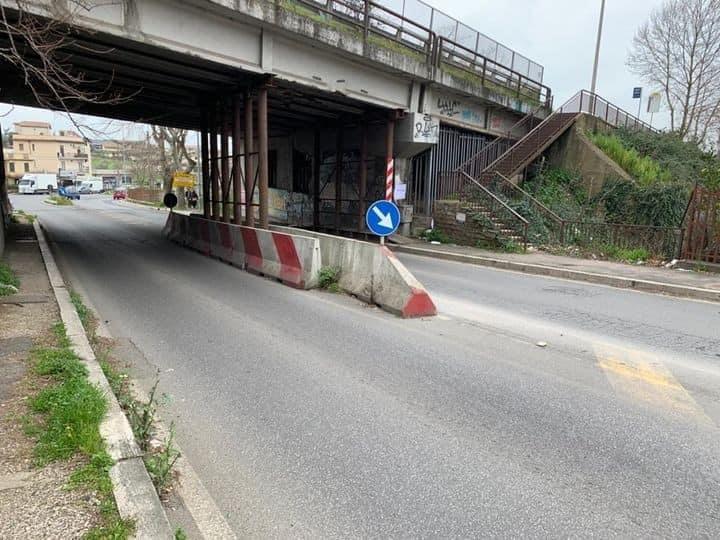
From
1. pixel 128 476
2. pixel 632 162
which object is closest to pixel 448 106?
pixel 632 162

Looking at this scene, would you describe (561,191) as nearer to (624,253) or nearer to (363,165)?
(624,253)

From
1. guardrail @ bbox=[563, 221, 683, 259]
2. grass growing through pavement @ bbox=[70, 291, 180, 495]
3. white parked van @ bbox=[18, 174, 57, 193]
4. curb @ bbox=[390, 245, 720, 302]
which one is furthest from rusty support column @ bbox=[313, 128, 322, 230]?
white parked van @ bbox=[18, 174, 57, 193]

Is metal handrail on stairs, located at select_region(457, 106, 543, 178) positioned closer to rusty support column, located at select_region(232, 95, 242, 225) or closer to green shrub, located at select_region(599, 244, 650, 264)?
green shrub, located at select_region(599, 244, 650, 264)

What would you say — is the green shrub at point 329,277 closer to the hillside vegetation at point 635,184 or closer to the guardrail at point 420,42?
the guardrail at point 420,42

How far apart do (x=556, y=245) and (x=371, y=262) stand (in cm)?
973

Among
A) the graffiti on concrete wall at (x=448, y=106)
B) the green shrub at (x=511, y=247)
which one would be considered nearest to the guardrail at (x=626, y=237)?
the green shrub at (x=511, y=247)

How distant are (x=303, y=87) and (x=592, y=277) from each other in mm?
9745

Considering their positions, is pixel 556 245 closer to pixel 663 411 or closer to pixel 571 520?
pixel 663 411

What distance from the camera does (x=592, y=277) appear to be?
11273 mm

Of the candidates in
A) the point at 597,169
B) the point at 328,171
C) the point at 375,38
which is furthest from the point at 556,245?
the point at 328,171

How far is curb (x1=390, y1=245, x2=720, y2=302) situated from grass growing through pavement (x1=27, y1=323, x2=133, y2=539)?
10365 millimetres

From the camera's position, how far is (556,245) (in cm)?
1592

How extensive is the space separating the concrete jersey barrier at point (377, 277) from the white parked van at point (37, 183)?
86.5m

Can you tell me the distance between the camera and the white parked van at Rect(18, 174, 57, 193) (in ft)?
254
